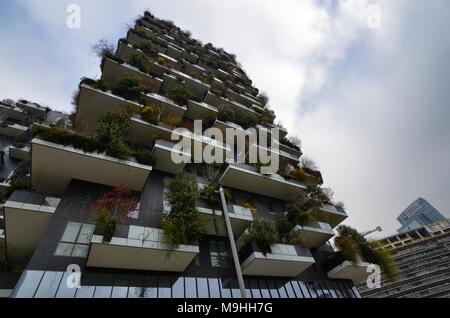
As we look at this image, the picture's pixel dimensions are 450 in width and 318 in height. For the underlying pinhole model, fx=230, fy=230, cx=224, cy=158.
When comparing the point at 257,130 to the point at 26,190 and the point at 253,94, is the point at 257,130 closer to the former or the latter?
the point at 253,94

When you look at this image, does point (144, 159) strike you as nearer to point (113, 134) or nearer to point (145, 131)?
point (113, 134)

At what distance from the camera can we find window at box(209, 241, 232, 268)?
13961 mm

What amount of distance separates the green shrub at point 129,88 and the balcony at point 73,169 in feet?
22.2

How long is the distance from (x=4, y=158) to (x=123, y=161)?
23670mm

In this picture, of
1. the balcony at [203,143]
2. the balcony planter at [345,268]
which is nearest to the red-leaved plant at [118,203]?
the balcony at [203,143]

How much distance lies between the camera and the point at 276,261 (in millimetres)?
13453

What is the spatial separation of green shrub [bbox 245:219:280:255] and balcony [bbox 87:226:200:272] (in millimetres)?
4043

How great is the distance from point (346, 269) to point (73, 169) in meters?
18.7

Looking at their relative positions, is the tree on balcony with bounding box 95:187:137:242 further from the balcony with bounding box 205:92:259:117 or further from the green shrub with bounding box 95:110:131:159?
the balcony with bounding box 205:92:259:117

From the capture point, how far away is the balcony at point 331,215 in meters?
18.5

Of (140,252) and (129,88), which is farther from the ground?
(129,88)

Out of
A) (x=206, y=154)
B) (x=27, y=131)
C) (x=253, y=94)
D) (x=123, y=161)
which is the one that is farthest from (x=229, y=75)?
(x=27, y=131)

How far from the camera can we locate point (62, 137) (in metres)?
11.7

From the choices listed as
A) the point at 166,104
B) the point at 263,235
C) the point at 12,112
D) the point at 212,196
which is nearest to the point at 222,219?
the point at 212,196
